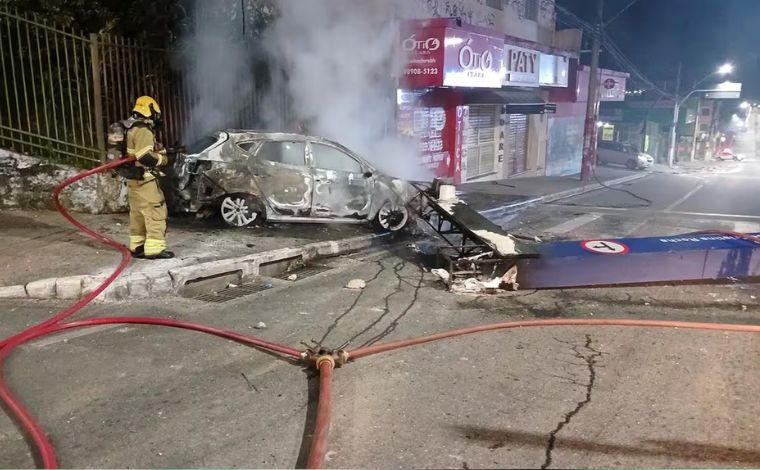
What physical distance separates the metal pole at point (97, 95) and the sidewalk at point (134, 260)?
3.83 feet

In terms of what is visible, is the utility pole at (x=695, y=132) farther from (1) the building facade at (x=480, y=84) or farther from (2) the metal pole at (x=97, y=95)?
(2) the metal pole at (x=97, y=95)

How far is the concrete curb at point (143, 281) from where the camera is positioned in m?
5.21

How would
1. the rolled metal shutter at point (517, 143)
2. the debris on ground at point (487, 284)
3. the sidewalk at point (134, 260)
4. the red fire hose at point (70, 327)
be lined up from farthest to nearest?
the rolled metal shutter at point (517, 143) < the debris on ground at point (487, 284) < the sidewalk at point (134, 260) < the red fire hose at point (70, 327)

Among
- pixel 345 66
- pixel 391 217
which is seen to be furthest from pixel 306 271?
pixel 345 66

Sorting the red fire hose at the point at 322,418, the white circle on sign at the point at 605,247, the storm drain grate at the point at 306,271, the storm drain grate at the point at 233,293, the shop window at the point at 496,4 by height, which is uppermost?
the shop window at the point at 496,4

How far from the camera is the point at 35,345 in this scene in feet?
14.0

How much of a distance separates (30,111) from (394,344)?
24.0 feet

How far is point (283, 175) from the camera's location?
8172 mm

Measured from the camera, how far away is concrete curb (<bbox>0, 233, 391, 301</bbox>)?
521 cm

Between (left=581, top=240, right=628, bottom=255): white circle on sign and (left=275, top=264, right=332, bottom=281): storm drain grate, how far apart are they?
301 centimetres

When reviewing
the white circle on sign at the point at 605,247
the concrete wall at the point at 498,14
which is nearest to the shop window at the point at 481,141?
the concrete wall at the point at 498,14

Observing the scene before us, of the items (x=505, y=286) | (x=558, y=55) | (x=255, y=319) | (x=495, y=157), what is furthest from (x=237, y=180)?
(x=558, y=55)

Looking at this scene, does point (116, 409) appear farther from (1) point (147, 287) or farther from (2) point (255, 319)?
(1) point (147, 287)


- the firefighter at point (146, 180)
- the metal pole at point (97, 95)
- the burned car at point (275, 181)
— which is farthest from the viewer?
the metal pole at point (97, 95)
